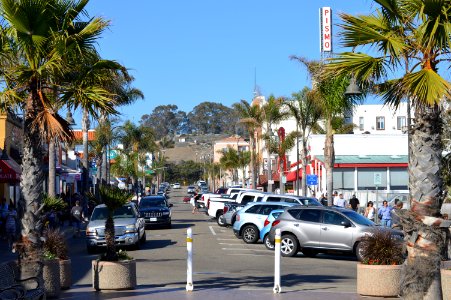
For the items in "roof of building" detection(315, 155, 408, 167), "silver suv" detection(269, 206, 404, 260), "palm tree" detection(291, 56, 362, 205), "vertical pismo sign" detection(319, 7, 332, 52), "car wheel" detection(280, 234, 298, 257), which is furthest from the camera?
"roof of building" detection(315, 155, 408, 167)

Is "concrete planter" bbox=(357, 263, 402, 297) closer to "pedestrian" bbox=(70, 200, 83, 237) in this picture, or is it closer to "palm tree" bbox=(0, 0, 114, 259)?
"palm tree" bbox=(0, 0, 114, 259)

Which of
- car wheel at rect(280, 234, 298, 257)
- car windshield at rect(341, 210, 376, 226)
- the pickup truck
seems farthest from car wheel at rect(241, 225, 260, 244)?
the pickup truck

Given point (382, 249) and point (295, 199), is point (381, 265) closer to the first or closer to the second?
point (382, 249)

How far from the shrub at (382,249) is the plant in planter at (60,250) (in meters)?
5.93

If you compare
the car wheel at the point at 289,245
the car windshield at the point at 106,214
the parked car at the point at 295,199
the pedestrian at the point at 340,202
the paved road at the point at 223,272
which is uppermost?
the parked car at the point at 295,199

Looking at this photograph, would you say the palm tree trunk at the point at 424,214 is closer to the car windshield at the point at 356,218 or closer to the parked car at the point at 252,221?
the car windshield at the point at 356,218

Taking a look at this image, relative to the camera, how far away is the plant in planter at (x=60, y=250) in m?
15.0

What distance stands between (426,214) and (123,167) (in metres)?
79.1

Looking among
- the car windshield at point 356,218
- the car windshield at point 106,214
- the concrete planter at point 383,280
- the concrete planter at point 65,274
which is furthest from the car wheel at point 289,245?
the concrete planter at point 383,280

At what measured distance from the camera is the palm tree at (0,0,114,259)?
1323 centimetres

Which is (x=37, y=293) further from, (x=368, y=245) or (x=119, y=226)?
(x=119, y=226)

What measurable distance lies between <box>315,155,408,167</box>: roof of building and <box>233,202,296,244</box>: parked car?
24.7 m

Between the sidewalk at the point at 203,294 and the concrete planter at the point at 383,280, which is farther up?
the concrete planter at the point at 383,280

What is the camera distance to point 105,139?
199 ft
